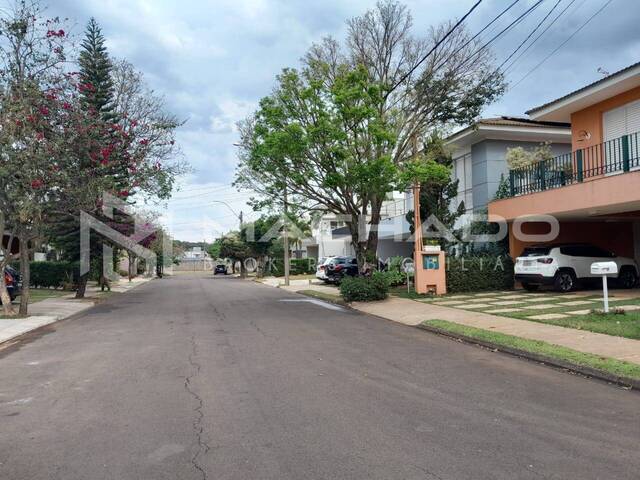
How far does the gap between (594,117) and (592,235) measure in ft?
19.0

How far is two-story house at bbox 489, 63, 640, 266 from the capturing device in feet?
49.0

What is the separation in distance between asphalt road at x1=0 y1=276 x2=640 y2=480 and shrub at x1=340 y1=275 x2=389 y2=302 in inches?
315

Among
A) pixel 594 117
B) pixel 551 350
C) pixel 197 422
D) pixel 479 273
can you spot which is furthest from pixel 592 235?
pixel 197 422

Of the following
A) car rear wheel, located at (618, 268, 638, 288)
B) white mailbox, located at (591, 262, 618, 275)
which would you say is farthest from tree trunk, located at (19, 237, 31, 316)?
car rear wheel, located at (618, 268, 638, 288)

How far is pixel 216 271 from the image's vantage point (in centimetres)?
6694

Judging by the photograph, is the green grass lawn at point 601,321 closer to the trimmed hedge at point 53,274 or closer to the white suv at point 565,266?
the white suv at point 565,266

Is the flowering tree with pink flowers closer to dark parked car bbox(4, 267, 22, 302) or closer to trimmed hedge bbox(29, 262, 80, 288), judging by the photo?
dark parked car bbox(4, 267, 22, 302)

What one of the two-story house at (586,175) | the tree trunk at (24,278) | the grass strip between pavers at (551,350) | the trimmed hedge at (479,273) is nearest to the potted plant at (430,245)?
the trimmed hedge at (479,273)

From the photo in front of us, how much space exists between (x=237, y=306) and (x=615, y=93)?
45.7 feet

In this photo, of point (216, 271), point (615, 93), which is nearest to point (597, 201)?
point (615, 93)

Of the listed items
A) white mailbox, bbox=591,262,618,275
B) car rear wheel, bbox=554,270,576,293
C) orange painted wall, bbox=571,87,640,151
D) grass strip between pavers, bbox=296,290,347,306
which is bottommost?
grass strip between pavers, bbox=296,290,347,306

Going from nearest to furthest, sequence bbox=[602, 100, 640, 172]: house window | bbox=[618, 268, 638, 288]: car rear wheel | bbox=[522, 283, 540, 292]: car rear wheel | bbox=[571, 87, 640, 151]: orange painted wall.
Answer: bbox=[602, 100, 640, 172]: house window
bbox=[571, 87, 640, 151]: orange painted wall
bbox=[618, 268, 638, 288]: car rear wheel
bbox=[522, 283, 540, 292]: car rear wheel

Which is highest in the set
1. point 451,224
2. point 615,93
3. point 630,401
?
point 615,93

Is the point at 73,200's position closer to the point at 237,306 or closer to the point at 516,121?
the point at 237,306
